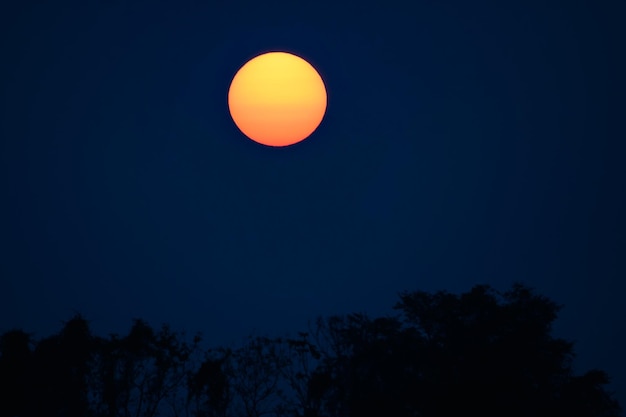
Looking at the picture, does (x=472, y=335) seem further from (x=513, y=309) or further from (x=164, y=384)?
(x=164, y=384)

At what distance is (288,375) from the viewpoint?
34750 mm

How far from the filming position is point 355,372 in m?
31.5

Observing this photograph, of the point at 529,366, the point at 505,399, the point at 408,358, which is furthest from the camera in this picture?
the point at 408,358

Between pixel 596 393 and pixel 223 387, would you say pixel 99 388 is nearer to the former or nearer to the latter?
pixel 223 387

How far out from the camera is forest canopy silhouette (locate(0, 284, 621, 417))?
88.4ft

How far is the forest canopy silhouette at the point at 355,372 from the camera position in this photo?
26938 millimetres

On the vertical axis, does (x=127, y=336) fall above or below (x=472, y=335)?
above

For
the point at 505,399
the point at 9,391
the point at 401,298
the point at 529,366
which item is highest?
the point at 401,298

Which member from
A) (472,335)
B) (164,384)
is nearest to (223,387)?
(164,384)

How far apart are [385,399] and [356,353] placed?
354 centimetres

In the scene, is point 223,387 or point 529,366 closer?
point 529,366

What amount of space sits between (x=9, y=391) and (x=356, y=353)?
648 inches

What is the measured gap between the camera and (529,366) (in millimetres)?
27609

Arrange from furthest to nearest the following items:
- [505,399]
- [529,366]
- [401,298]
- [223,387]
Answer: [223,387], [401,298], [529,366], [505,399]
